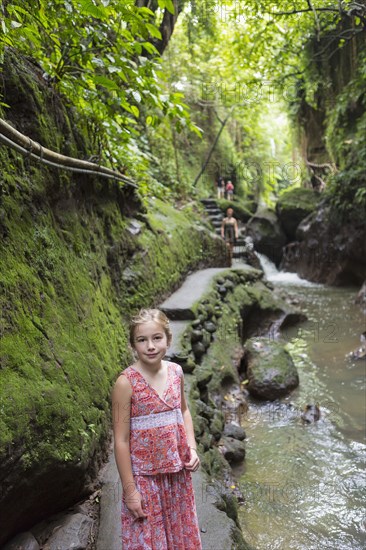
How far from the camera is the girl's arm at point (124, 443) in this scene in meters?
1.85

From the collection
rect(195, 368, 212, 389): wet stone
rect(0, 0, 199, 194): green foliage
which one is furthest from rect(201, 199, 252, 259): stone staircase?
rect(0, 0, 199, 194): green foliage

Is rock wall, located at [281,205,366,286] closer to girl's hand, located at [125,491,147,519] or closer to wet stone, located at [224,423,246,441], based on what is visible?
wet stone, located at [224,423,246,441]

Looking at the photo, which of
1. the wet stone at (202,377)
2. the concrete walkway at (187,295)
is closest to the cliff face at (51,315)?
the wet stone at (202,377)

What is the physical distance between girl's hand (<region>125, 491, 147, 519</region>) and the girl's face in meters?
0.59

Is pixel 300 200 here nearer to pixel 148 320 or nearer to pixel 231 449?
pixel 231 449

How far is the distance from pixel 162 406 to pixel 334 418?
12.7 ft

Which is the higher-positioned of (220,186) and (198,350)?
(220,186)

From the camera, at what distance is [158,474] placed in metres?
1.94

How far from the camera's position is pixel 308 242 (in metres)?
14.1

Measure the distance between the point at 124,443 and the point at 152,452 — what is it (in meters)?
0.15

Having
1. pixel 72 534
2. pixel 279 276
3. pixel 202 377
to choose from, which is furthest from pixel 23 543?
pixel 279 276

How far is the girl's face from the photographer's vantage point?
1940 millimetres

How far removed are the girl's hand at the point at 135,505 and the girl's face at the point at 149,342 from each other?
594 mm

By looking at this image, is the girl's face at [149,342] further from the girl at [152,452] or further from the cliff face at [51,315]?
the cliff face at [51,315]
